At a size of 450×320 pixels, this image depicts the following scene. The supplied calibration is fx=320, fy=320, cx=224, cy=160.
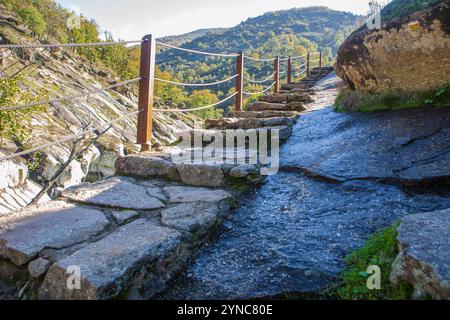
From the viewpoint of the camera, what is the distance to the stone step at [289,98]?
569cm

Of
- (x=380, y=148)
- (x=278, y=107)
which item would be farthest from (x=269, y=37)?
(x=380, y=148)

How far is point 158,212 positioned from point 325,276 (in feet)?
3.32

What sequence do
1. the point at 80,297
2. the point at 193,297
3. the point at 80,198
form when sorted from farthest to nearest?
the point at 80,198, the point at 193,297, the point at 80,297

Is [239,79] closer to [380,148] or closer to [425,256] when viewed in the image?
[380,148]

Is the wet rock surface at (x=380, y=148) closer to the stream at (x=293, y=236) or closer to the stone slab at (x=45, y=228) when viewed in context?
the stream at (x=293, y=236)

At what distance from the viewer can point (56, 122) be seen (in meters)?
22.1

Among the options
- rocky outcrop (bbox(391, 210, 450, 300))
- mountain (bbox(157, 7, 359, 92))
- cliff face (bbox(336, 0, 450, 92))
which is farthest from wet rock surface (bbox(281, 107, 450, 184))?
mountain (bbox(157, 7, 359, 92))

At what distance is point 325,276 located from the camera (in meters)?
1.34

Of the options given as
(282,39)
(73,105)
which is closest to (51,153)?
(73,105)

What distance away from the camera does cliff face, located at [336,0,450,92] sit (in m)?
2.92

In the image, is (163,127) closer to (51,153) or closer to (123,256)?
(51,153)

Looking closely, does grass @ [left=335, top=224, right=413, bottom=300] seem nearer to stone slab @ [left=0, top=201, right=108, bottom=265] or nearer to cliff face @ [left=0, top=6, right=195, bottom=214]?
stone slab @ [left=0, top=201, right=108, bottom=265]

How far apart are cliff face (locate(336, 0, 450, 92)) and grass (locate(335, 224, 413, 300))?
2.24 m

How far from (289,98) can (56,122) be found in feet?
67.9
